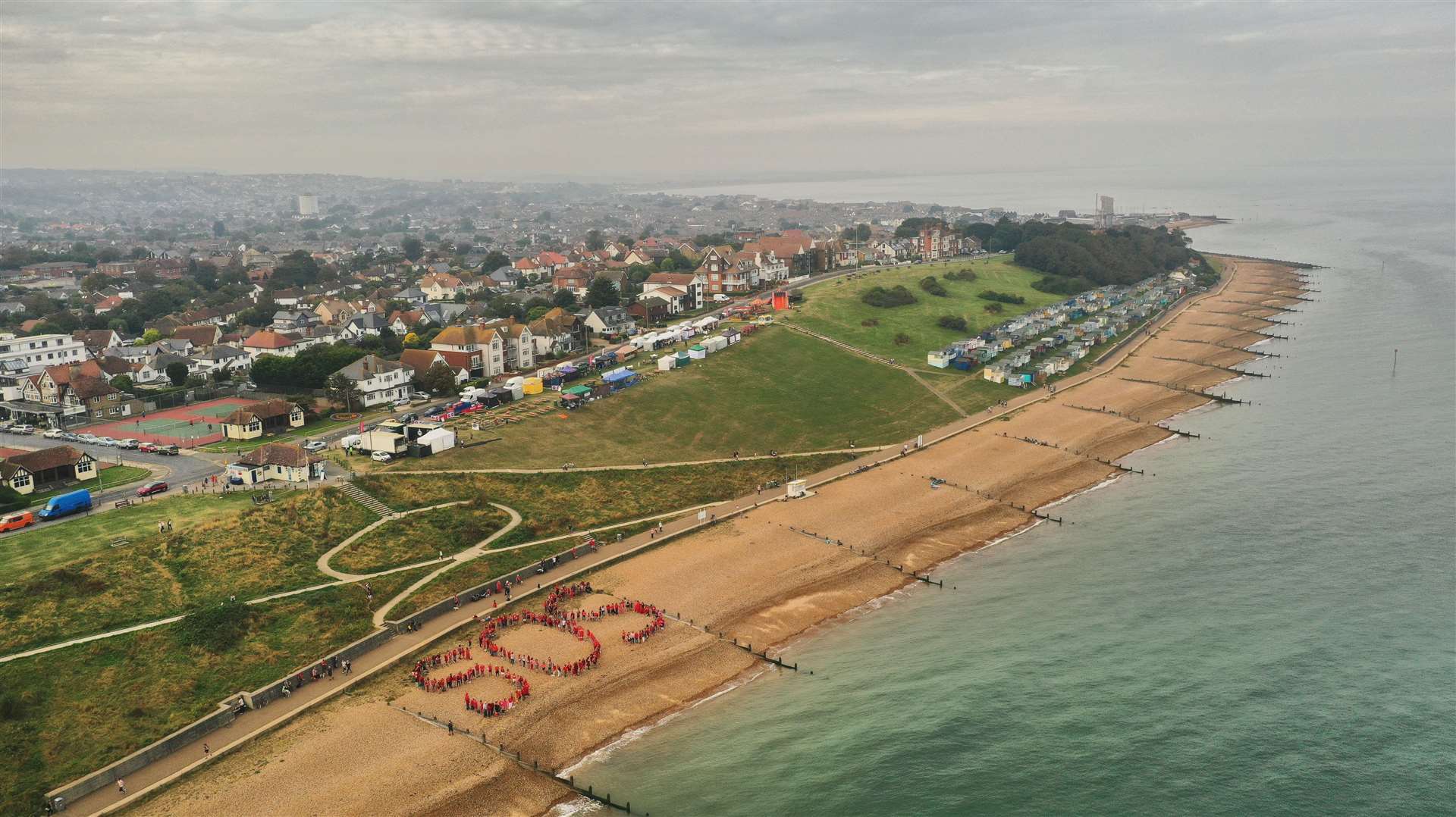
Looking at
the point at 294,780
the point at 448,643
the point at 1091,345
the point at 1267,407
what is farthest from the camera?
the point at 1091,345

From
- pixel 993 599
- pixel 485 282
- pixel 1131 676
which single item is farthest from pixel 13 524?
pixel 485 282

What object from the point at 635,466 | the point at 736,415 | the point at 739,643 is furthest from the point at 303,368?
the point at 739,643

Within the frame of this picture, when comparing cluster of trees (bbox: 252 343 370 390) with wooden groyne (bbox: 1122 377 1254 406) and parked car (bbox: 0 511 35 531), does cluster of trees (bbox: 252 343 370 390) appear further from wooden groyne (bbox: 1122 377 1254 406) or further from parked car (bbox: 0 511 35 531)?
wooden groyne (bbox: 1122 377 1254 406)

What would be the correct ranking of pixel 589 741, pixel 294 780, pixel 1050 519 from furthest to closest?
pixel 1050 519
pixel 589 741
pixel 294 780

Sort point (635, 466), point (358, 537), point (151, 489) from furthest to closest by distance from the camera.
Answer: point (635, 466)
point (151, 489)
point (358, 537)

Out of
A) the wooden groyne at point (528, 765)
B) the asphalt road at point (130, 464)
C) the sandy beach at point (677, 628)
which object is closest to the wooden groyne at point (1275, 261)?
the sandy beach at point (677, 628)

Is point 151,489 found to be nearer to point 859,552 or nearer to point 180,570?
point 180,570

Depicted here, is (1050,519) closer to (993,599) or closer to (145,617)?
(993,599)
